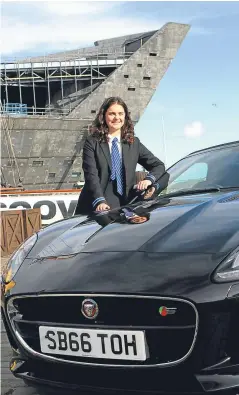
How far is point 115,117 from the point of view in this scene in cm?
438

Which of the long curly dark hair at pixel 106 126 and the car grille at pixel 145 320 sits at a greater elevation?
the long curly dark hair at pixel 106 126

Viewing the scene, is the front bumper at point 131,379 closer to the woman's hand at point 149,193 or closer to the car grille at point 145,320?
the car grille at point 145,320

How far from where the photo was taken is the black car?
204cm

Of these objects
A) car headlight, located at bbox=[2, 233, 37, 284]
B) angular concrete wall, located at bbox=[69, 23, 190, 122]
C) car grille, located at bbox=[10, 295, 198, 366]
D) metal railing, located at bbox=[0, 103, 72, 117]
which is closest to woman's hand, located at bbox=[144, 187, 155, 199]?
car headlight, located at bbox=[2, 233, 37, 284]

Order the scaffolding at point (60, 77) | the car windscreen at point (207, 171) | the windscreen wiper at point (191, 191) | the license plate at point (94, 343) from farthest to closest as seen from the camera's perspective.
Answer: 1. the scaffolding at point (60, 77)
2. the car windscreen at point (207, 171)
3. the windscreen wiper at point (191, 191)
4. the license plate at point (94, 343)

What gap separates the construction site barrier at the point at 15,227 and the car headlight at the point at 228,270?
9428 mm

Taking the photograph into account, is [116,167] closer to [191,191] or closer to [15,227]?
[191,191]

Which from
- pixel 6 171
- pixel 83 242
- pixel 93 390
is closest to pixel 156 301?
pixel 93 390

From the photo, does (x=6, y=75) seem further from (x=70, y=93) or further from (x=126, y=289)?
(x=126, y=289)

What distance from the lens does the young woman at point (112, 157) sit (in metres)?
4.37

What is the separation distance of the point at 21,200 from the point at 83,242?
35.2 ft

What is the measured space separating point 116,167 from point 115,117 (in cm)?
42

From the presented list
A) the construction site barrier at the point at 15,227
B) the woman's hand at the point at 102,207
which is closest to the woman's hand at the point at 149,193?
the woman's hand at the point at 102,207

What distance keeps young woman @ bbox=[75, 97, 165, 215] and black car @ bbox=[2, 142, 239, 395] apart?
59.5 inches
